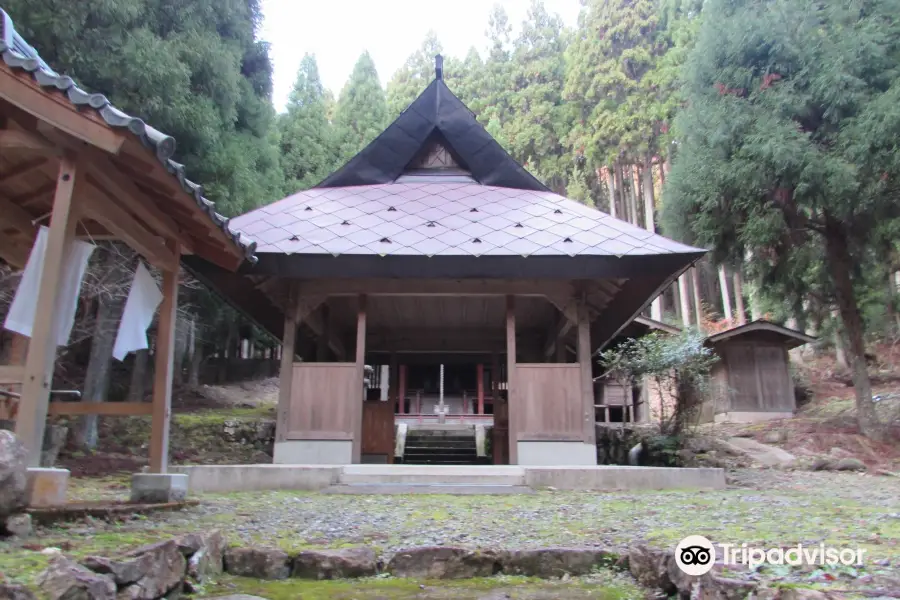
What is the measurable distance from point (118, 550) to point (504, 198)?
25.6 feet

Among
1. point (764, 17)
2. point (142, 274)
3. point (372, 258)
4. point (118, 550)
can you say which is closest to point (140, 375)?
point (372, 258)

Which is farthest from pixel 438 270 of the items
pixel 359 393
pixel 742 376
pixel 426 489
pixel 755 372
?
pixel 755 372

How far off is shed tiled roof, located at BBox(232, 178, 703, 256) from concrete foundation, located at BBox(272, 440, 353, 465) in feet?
7.84

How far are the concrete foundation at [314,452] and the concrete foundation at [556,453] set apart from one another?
85.9 inches

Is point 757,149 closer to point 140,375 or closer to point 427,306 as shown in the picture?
point 427,306

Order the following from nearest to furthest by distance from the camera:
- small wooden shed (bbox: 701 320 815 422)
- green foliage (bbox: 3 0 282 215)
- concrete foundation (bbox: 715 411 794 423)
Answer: green foliage (bbox: 3 0 282 215)
concrete foundation (bbox: 715 411 794 423)
small wooden shed (bbox: 701 320 815 422)

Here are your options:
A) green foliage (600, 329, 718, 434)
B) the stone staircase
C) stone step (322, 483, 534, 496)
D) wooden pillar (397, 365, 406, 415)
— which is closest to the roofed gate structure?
green foliage (600, 329, 718, 434)

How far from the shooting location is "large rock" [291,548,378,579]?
317 cm

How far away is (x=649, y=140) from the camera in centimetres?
2256

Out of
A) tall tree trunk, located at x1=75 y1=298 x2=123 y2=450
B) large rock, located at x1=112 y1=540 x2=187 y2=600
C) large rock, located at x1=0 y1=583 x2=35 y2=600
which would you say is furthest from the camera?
tall tree trunk, located at x1=75 y1=298 x2=123 y2=450

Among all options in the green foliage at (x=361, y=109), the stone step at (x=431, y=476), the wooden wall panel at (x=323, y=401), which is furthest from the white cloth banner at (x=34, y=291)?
the green foliage at (x=361, y=109)

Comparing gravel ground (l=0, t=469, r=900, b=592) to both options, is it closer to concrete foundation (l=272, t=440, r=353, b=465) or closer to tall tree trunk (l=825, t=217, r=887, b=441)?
concrete foundation (l=272, t=440, r=353, b=465)

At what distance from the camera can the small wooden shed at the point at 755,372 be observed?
57.6 feet

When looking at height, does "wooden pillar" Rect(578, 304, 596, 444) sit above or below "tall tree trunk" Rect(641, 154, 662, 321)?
below
